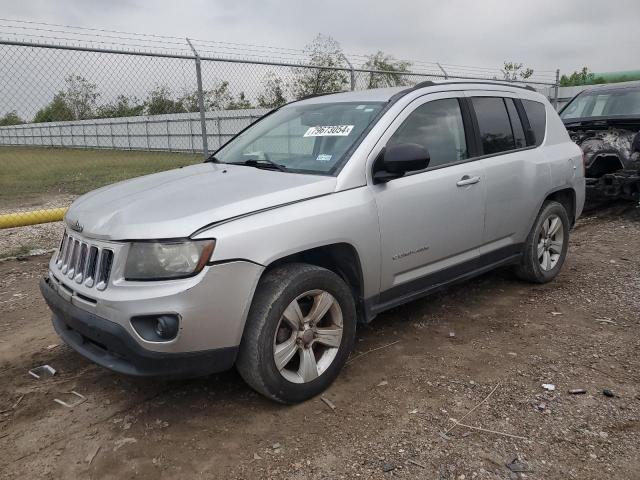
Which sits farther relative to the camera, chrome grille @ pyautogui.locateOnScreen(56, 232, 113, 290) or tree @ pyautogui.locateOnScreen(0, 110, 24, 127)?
tree @ pyautogui.locateOnScreen(0, 110, 24, 127)

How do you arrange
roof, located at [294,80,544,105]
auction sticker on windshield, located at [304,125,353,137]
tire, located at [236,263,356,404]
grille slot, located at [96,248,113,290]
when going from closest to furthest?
grille slot, located at [96,248,113,290], tire, located at [236,263,356,404], auction sticker on windshield, located at [304,125,353,137], roof, located at [294,80,544,105]

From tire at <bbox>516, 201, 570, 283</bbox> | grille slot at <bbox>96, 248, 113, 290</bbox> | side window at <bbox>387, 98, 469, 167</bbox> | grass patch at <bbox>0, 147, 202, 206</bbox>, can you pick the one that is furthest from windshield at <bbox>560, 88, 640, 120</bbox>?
grass patch at <bbox>0, 147, 202, 206</bbox>

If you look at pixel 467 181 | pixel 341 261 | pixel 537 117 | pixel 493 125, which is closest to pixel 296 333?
pixel 341 261

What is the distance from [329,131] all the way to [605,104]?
22.7 feet

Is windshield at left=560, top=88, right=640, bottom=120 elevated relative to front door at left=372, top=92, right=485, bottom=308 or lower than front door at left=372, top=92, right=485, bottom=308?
elevated

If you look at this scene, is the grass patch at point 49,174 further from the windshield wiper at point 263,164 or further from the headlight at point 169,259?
the headlight at point 169,259

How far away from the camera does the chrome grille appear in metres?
2.64

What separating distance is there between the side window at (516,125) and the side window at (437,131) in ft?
2.43

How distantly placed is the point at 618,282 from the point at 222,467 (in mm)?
4106

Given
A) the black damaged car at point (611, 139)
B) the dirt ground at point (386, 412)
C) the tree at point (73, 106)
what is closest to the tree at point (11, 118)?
the tree at point (73, 106)

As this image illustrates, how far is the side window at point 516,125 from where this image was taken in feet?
14.6

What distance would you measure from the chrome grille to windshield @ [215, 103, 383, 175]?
1254mm

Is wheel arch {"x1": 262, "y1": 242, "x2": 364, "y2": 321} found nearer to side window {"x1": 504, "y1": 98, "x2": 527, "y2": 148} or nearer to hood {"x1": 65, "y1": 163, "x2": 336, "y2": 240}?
hood {"x1": 65, "y1": 163, "x2": 336, "y2": 240}

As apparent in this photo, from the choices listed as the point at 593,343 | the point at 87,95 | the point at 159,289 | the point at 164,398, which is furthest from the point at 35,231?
the point at 593,343
